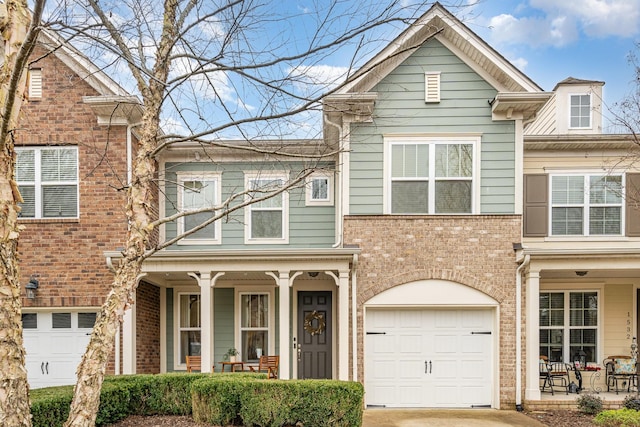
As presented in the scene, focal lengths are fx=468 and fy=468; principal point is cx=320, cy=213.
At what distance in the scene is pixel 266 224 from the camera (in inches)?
439

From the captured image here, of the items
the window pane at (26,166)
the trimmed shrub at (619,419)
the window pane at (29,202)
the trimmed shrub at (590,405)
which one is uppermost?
the window pane at (26,166)

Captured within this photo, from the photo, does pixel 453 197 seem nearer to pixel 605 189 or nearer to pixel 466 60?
pixel 466 60

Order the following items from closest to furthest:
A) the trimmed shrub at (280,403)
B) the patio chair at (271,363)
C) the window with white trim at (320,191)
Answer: the trimmed shrub at (280,403) → the patio chair at (271,363) → the window with white trim at (320,191)

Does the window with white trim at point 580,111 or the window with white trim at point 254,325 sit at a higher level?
the window with white trim at point 580,111

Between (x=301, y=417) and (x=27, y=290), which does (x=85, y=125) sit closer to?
(x=27, y=290)

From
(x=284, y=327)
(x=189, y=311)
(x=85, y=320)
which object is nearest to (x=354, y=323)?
(x=284, y=327)

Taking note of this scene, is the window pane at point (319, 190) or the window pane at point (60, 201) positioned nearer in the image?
the window pane at point (60, 201)

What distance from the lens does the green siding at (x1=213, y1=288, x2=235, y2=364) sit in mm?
11203

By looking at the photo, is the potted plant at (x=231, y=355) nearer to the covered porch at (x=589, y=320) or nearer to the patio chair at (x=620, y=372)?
the covered porch at (x=589, y=320)

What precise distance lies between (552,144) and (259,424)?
8704 millimetres

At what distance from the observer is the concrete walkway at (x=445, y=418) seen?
8000 mm

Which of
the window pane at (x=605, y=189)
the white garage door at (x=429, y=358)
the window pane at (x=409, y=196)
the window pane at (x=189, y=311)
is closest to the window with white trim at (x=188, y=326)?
the window pane at (x=189, y=311)

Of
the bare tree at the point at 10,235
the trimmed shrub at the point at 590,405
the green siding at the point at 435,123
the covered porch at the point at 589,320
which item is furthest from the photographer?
the covered porch at the point at 589,320

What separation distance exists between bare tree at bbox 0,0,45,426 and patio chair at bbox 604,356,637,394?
11143mm
